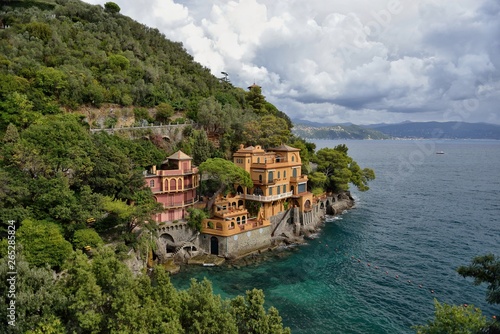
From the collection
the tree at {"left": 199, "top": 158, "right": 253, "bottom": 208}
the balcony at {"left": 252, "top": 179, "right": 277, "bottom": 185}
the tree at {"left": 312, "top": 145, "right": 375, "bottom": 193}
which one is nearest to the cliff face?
the tree at {"left": 312, "top": 145, "right": 375, "bottom": 193}

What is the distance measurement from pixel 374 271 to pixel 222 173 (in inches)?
716

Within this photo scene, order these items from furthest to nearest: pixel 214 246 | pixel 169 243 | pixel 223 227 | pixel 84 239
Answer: pixel 214 246 → pixel 223 227 → pixel 169 243 → pixel 84 239

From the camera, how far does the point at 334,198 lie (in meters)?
58.3

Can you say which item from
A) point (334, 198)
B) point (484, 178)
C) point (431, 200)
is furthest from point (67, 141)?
point (484, 178)

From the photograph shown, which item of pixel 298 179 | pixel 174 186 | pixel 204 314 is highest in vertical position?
pixel 174 186

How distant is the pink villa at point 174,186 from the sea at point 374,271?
22.2 feet

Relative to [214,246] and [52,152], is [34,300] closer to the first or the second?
[52,152]

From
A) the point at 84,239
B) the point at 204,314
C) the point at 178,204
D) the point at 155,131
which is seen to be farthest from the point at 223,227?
the point at 204,314

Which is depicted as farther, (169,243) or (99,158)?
(169,243)

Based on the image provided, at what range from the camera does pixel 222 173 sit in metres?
38.1

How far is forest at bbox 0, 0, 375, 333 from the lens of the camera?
1586cm

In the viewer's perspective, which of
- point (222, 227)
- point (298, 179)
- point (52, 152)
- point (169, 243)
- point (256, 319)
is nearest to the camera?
point (256, 319)

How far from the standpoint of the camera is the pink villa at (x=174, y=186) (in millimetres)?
36812

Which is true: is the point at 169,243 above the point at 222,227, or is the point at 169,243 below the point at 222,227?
below
